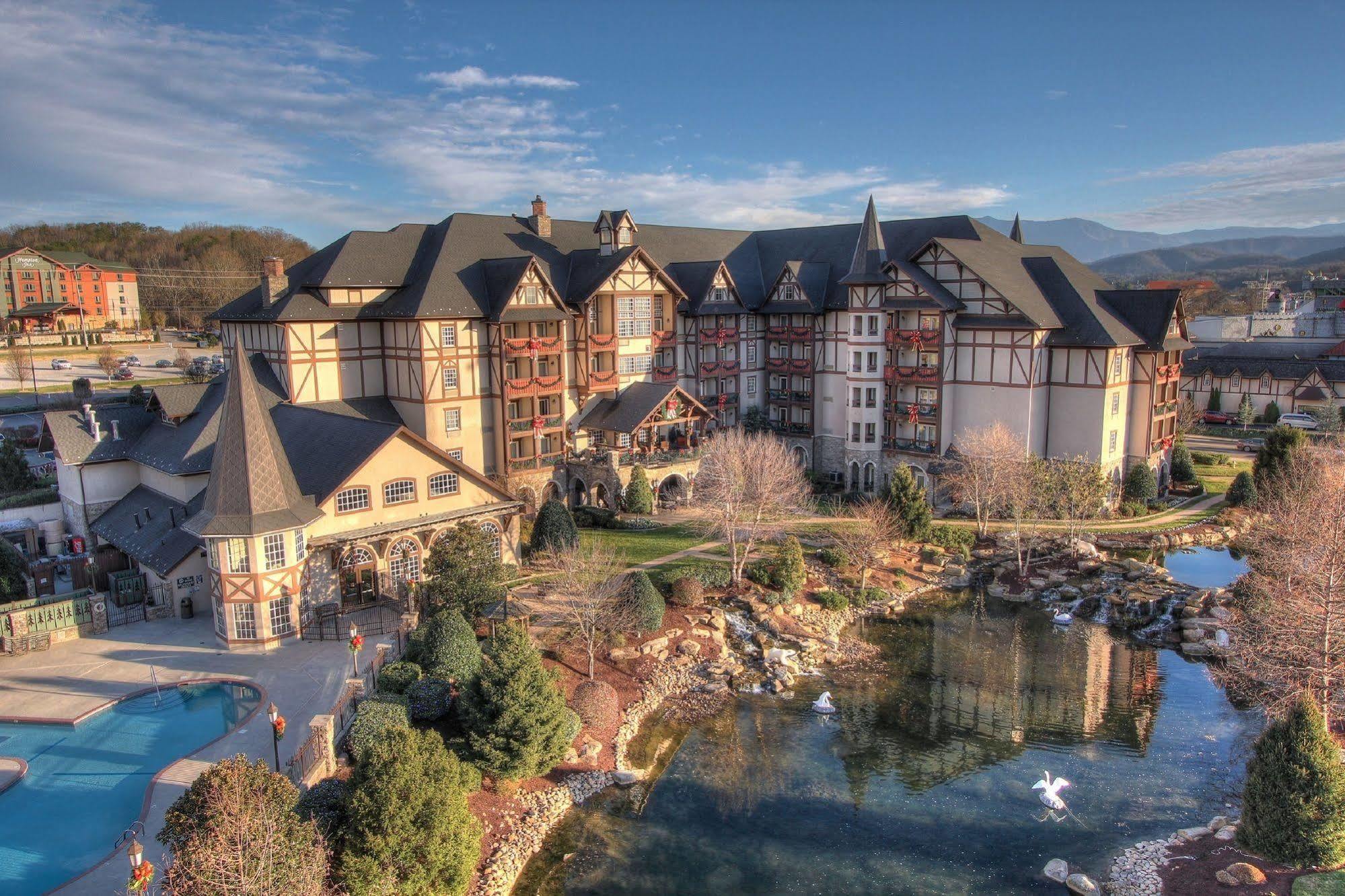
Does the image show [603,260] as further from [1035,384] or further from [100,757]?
[100,757]

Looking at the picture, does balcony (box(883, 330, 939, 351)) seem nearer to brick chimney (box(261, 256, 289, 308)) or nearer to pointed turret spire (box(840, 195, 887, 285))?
pointed turret spire (box(840, 195, 887, 285))

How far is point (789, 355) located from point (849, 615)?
21.4 meters

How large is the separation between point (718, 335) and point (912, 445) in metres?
12.6

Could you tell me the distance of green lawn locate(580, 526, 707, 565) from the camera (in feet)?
123

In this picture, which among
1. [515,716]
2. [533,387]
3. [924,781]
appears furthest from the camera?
[533,387]

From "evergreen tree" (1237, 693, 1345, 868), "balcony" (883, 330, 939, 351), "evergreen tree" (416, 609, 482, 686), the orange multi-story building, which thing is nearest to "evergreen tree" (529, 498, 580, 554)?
"evergreen tree" (416, 609, 482, 686)

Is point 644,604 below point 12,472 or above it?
below

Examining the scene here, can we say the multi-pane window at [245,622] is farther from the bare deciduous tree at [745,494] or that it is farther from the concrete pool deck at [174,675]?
the bare deciduous tree at [745,494]

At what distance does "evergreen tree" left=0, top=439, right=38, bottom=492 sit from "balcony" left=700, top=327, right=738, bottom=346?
3483cm

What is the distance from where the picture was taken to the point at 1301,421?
64875 mm

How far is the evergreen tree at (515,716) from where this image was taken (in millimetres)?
22094

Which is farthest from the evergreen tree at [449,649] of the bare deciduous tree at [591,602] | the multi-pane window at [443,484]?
the multi-pane window at [443,484]

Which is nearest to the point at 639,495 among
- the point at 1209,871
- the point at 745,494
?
the point at 745,494

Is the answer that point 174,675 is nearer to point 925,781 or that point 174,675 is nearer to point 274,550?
point 274,550
